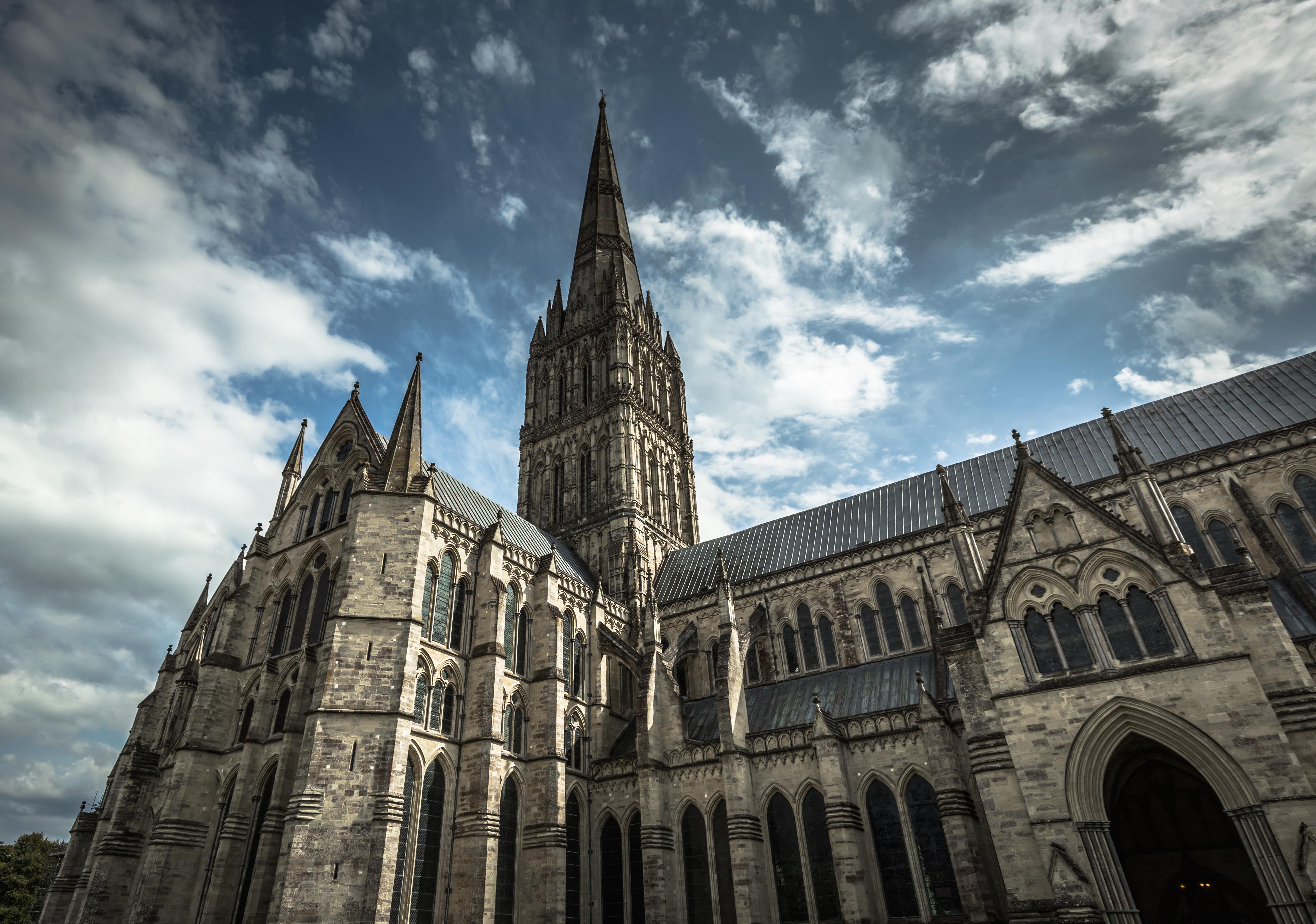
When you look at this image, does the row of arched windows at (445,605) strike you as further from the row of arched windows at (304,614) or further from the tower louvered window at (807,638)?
the tower louvered window at (807,638)

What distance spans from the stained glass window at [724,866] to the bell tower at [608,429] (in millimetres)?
12550

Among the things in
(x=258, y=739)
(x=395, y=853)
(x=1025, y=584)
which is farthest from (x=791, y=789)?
(x=258, y=739)

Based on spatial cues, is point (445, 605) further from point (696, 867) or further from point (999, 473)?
point (999, 473)

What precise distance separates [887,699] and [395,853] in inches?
636

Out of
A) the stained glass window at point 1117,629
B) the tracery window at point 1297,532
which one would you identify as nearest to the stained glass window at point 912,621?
the stained glass window at point 1117,629

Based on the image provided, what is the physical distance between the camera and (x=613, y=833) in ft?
87.5

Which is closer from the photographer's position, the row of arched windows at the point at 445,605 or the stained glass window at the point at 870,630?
the row of arched windows at the point at 445,605

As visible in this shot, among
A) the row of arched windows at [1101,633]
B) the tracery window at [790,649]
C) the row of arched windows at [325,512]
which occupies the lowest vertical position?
the row of arched windows at [1101,633]

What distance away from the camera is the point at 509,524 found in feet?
112

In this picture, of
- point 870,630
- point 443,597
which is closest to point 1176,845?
point 870,630

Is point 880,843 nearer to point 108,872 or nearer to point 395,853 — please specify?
point 395,853

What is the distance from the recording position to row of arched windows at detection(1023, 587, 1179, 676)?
1777cm

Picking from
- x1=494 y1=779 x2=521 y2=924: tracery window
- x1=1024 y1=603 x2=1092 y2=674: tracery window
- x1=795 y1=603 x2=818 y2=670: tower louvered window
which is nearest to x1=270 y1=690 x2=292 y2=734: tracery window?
x1=494 y1=779 x2=521 y2=924: tracery window

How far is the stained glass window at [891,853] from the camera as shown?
68.8 feet
